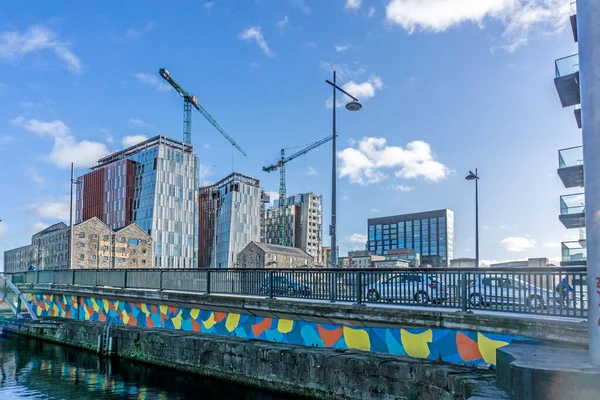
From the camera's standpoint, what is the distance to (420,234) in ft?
535

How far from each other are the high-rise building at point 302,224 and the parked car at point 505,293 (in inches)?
6516

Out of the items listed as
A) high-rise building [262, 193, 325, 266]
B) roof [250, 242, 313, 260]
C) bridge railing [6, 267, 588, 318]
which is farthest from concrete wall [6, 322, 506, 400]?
high-rise building [262, 193, 325, 266]

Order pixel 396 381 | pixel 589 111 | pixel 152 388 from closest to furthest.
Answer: pixel 589 111 → pixel 396 381 → pixel 152 388

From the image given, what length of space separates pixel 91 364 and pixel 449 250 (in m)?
152

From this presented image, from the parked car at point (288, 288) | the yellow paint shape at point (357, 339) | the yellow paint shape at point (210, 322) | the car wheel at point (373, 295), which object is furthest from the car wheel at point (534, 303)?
the yellow paint shape at point (210, 322)

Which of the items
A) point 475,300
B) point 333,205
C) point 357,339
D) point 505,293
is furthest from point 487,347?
point 333,205

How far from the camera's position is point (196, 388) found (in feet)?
45.8

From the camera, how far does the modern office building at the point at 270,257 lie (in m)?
97.4

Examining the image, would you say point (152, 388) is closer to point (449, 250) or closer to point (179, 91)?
point (179, 91)

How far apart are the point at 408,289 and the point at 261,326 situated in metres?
5.05

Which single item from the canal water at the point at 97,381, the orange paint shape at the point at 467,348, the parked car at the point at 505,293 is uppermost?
the parked car at the point at 505,293

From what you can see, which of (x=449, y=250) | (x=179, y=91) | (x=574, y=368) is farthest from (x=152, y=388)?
(x=449, y=250)

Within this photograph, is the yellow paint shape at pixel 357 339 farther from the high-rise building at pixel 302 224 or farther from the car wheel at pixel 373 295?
the high-rise building at pixel 302 224

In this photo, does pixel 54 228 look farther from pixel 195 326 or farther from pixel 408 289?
pixel 408 289
